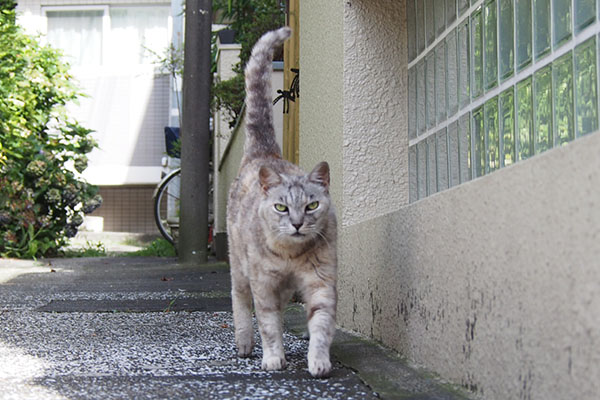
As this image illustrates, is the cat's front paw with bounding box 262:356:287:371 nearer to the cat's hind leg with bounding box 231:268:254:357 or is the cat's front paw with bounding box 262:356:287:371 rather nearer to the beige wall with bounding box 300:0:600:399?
the cat's hind leg with bounding box 231:268:254:357

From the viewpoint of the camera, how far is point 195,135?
7.17 m

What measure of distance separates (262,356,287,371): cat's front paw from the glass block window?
951 mm

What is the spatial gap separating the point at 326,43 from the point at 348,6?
48 cm

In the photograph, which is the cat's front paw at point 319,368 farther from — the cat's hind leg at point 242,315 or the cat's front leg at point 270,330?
the cat's hind leg at point 242,315

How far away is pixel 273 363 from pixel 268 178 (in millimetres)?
719

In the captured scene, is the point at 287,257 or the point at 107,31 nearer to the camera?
the point at 287,257

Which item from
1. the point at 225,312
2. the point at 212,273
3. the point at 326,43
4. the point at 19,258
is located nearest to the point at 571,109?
the point at 326,43

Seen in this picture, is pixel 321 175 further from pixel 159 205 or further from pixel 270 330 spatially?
pixel 159 205

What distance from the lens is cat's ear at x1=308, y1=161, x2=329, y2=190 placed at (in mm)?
2904

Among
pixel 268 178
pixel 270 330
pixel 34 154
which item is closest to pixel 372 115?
pixel 268 178

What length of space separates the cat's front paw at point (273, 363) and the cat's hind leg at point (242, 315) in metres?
0.35

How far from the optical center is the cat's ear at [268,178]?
2.90 meters

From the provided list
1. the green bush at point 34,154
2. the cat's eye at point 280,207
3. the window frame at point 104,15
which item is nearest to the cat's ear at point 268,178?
the cat's eye at point 280,207

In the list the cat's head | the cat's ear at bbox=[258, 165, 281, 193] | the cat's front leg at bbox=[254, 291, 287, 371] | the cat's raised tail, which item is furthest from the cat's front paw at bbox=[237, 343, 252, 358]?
the cat's raised tail
